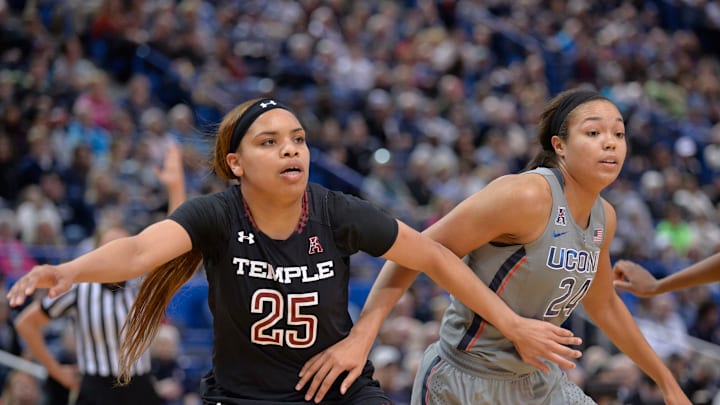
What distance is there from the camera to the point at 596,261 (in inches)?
163

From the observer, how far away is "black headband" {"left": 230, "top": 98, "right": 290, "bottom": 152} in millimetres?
3832

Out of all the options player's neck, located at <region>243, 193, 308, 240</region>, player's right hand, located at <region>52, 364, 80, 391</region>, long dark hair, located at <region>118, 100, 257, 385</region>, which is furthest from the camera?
player's right hand, located at <region>52, 364, 80, 391</region>

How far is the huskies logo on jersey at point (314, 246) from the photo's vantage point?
374cm

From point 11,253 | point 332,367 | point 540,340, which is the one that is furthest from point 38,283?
point 11,253

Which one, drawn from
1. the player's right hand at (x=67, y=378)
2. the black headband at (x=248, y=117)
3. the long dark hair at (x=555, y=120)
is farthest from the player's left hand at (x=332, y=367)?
the player's right hand at (x=67, y=378)

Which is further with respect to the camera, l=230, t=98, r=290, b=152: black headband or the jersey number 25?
l=230, t=98, r=290, b=152: black headband

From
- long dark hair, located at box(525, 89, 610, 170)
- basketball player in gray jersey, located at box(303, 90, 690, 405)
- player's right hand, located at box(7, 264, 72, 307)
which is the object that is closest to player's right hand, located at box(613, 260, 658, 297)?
basketball player in gray jersey, located at box(303, 90, 690, 405)

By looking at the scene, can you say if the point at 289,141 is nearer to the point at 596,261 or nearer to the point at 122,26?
the point at 596,261

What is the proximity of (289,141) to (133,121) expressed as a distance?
27.7 ft

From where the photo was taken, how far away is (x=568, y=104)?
416 cm

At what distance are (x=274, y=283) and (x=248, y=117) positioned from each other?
67cm

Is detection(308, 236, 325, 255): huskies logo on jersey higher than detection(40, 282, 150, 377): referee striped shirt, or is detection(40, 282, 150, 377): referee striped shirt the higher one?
detection(308, 236, 325, 255): huskies logo on jersey

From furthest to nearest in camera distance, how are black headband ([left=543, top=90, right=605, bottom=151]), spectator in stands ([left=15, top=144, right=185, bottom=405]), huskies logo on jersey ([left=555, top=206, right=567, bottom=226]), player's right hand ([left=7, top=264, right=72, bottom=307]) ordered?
spectator in stands ([left=15, top=144, right=185, bottom=405]), black headband ([left=543, top=90, right=605, bottom=151]), huskies logo on jersey ([left=555, top=206, right=567, bottom=226]), player's right hand ([left=7, top=264, right=72, bottom=307])

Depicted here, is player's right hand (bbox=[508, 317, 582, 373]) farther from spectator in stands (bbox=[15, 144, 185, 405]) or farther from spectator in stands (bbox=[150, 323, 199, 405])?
spectator in stands (bbox=[150, 323, 199, 405])
